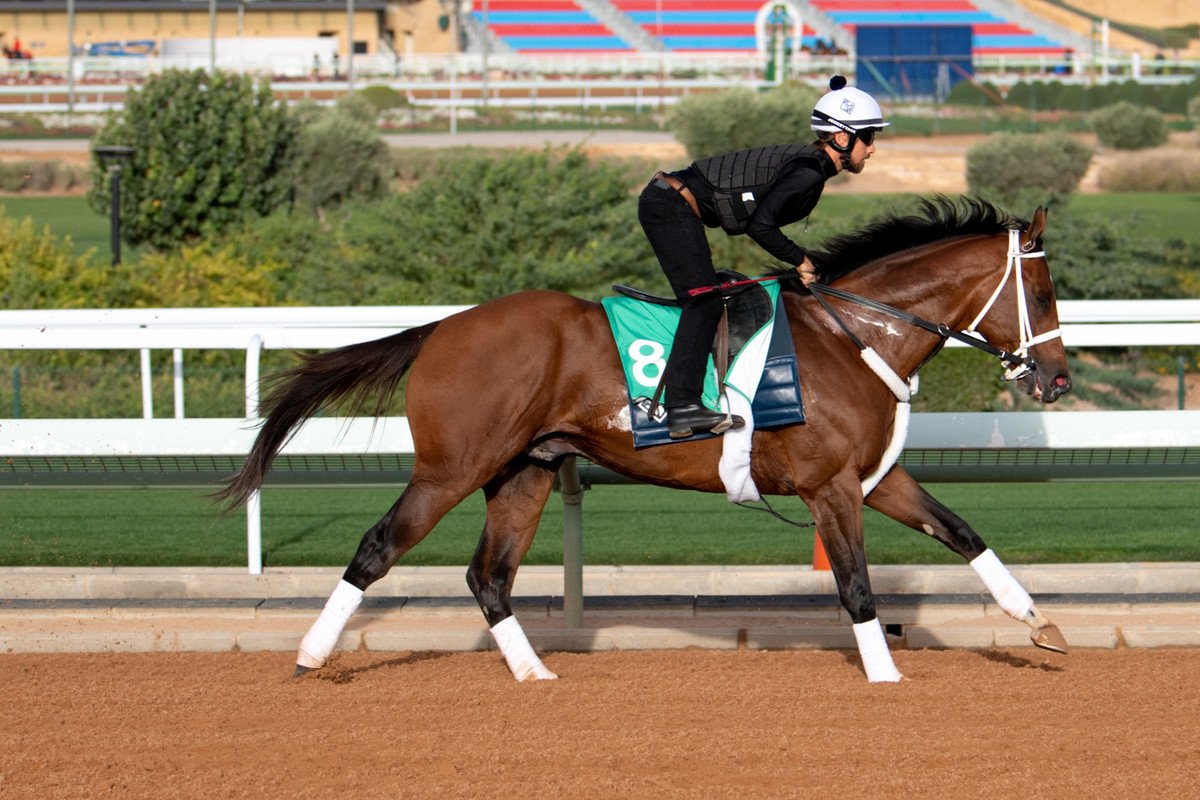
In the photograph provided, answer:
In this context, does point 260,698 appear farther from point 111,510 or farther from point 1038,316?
point 111,510

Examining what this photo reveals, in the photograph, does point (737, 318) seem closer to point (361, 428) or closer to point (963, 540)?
point (963, 540)

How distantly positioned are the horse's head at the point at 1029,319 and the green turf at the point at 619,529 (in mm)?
2730

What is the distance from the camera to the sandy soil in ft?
14.5

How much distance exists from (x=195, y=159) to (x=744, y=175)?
2557 cm

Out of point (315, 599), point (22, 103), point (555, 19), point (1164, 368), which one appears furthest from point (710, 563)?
point (555, 19)

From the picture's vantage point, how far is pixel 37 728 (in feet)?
16.7

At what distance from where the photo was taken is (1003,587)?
18.9 feet

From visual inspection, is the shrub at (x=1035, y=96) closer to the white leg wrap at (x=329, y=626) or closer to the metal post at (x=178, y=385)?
the metal post at (x=178, y=385)

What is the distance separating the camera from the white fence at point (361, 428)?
7031mm

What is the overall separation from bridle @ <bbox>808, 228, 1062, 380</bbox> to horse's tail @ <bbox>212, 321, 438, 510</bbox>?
1585mm

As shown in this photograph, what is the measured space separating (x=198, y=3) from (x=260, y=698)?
63.2 m

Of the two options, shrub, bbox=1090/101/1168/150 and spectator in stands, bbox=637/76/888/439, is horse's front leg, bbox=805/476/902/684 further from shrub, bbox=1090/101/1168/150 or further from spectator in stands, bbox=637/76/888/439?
shrub, bbox=1090/101/1168/150

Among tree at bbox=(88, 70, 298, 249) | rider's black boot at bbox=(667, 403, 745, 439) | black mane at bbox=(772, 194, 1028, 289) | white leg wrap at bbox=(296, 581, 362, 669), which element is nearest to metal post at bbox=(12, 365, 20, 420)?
white leg wrap at bbox=(296, 581, 362, 669)

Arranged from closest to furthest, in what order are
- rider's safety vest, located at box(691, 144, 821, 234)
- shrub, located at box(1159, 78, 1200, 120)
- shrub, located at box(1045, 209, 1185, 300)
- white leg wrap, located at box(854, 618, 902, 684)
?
white leg wrap, located at box(854, 618, 902, 684) < rider's safety vest, located at box(691, 144, 821, 234) < shrub, located at box(1045, 209, 1185, 300) < shrub, located at box(1159, 78, 1200, 120)
